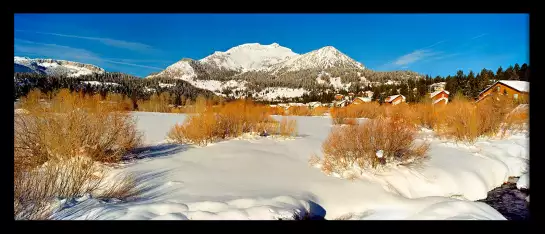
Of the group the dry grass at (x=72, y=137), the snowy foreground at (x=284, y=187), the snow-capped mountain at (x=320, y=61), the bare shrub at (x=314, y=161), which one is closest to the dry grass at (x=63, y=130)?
the dry grass at (x=72, y=137)

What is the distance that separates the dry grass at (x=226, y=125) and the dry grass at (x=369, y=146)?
11.2 feet

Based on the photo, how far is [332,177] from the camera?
4160mm

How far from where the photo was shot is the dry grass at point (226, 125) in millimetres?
6828

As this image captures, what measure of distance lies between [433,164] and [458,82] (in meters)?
31.1

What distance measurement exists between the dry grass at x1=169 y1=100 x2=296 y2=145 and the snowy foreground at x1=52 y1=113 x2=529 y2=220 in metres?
0.53

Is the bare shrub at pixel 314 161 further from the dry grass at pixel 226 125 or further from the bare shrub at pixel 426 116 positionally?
the bare shrub at pixel 426 116

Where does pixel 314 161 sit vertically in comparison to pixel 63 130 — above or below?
below

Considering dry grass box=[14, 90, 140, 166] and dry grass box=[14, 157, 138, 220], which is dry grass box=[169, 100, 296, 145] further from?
dry grass box=[14, 157, 138, 220]

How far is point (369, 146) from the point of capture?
4727mm

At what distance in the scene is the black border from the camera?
1.41 meters
